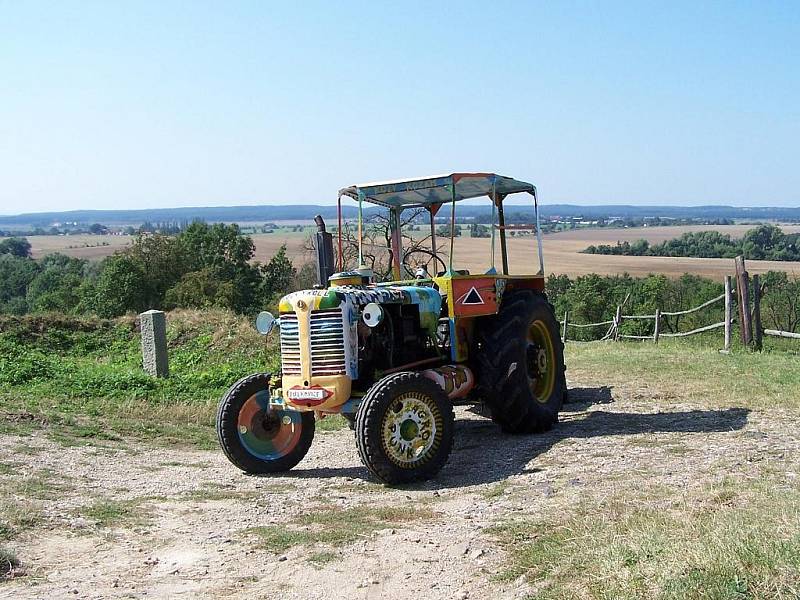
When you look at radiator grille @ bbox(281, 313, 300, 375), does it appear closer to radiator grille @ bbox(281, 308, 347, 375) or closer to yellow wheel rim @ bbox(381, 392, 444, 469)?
radiator grille @ bbox(281, 308, 347, 375)

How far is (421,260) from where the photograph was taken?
425 inches

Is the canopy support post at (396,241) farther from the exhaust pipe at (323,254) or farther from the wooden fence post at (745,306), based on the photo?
the wooden fence post at (745,306)

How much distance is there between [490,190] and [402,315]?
1.96 m

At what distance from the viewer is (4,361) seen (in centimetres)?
1502

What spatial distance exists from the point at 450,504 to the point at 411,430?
1010mm

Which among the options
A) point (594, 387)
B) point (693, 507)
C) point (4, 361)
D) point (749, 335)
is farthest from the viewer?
point (749, 335)

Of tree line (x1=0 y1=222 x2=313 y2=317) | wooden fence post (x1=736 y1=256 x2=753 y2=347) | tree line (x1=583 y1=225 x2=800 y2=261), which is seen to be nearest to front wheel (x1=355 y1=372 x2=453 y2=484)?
wooden fence post (x1=736 y1=256 x2=753 y2=347)

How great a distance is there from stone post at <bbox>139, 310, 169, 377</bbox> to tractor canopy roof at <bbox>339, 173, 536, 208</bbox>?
644cm

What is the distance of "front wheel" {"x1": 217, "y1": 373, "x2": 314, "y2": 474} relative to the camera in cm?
868

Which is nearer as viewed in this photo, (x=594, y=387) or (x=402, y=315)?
(x=402, y=315)

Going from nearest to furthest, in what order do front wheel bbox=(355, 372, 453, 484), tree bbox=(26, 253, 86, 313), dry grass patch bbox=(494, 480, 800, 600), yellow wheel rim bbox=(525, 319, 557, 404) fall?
dry grass patch bbox=(494, 480, 800, 600), front wheel bbox=(355, 372, 453, 484), yellow wheel rim bbox=(525, 319, 557, 404), tree bbox=(26, 253, 86, 313)

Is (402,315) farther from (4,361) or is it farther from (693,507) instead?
(4,361)

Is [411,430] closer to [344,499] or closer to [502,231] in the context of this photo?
[344,499]

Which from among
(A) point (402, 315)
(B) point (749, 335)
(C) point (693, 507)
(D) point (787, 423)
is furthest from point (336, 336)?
(B) point (749, 335)
